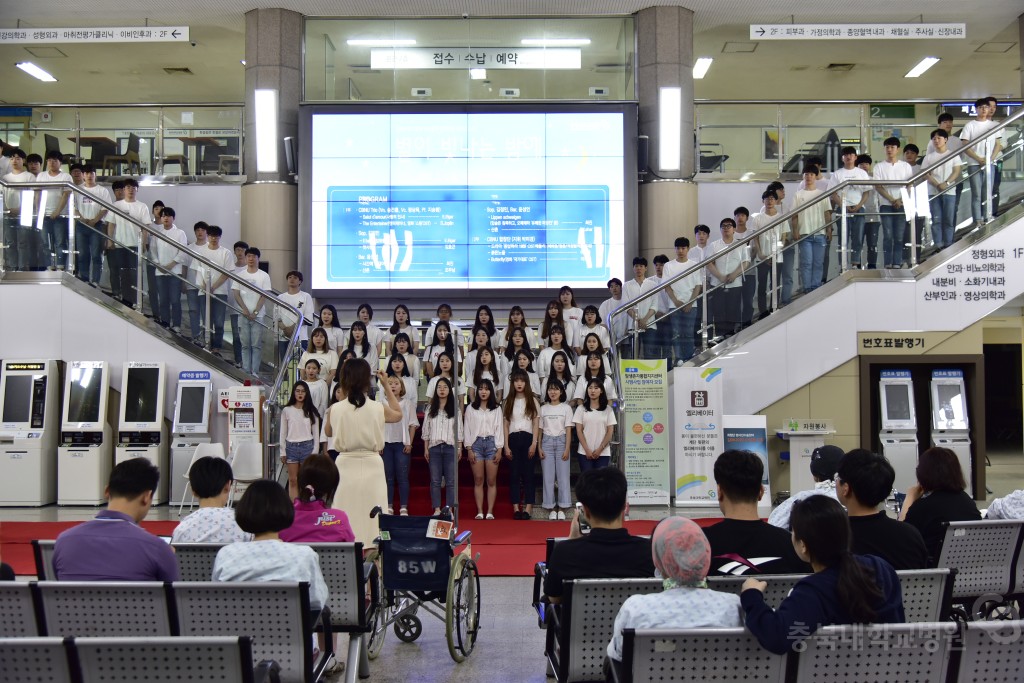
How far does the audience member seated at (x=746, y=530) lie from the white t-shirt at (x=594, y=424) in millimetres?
5678

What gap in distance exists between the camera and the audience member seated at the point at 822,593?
3.12 meters

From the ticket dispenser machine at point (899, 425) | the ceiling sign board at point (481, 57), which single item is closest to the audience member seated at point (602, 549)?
the ticket dispenser machine at point (899, 425)

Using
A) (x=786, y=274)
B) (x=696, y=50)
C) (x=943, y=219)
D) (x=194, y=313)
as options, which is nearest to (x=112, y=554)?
(x=194, y=313)

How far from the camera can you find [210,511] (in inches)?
192

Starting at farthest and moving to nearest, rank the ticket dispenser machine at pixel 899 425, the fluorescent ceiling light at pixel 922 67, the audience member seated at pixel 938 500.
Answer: the fluorescent ceiling light at pixel 922 67
the ticket dispenser machine at pixel 899 425
the audience member seated at pixel 938 500

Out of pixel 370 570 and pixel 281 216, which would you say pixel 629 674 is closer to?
pixel 370 570

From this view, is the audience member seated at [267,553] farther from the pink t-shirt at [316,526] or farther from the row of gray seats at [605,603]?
the row of gray seats at [605,603]

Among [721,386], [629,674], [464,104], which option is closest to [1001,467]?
[721,386]

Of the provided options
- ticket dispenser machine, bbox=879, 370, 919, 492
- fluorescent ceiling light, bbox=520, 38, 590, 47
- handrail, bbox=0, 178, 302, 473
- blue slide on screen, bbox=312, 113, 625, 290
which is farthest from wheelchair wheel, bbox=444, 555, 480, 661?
fluorescent ceiling light, bbox=520, 38, 590, 47

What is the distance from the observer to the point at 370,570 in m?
5.07

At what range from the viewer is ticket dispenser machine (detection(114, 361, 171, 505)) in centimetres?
1103

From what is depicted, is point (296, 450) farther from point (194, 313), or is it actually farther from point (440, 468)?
point (194, 313)

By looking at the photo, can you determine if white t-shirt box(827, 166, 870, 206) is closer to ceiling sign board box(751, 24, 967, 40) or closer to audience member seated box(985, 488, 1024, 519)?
ceiling sign board box(751, 24, 967, 40)

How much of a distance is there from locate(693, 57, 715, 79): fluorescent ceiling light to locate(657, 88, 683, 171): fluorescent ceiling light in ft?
10.7
